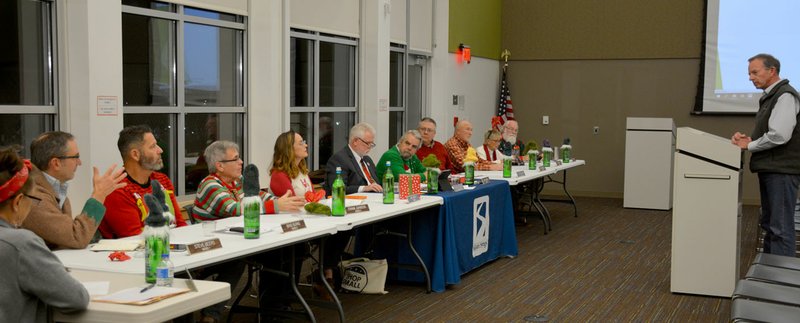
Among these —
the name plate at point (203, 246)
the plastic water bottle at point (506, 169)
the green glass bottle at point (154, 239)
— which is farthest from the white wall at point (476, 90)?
the green glass bottle at point (154, 239)

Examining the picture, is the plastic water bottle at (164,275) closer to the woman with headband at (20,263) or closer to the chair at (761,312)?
the woman with headband at (20,263)

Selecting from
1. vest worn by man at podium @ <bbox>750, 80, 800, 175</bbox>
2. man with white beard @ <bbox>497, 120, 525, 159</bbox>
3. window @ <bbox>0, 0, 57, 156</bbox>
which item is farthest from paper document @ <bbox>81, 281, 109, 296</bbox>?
man with white beard @ <bbox>497, 120, 525, 159</bbox>

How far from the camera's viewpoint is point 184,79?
6.60 m

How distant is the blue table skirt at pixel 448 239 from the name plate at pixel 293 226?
67.0 inches

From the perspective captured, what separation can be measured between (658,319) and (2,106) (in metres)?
4.27

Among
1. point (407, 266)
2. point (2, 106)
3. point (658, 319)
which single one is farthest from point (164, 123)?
point (658, 319)

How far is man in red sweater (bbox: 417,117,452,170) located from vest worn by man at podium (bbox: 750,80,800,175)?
9.72 feet

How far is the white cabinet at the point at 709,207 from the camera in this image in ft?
17.4

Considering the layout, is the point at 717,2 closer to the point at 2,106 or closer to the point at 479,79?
the point at 479,79

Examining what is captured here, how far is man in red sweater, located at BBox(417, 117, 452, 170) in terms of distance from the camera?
7707mm

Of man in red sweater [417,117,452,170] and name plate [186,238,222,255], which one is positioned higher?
man in red sweater [417,117,452,170]

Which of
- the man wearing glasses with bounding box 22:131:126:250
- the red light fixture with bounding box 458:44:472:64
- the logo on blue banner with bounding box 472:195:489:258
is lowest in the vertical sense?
the logo on blue banner with bounding box 472:195:489:258

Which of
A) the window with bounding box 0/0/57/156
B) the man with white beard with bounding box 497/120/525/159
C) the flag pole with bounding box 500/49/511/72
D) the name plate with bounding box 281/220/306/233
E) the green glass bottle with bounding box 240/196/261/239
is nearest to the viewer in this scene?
the green glass bottle with bounding box 240/196/261/239

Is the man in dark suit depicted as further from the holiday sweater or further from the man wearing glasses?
the man wearing glasses
